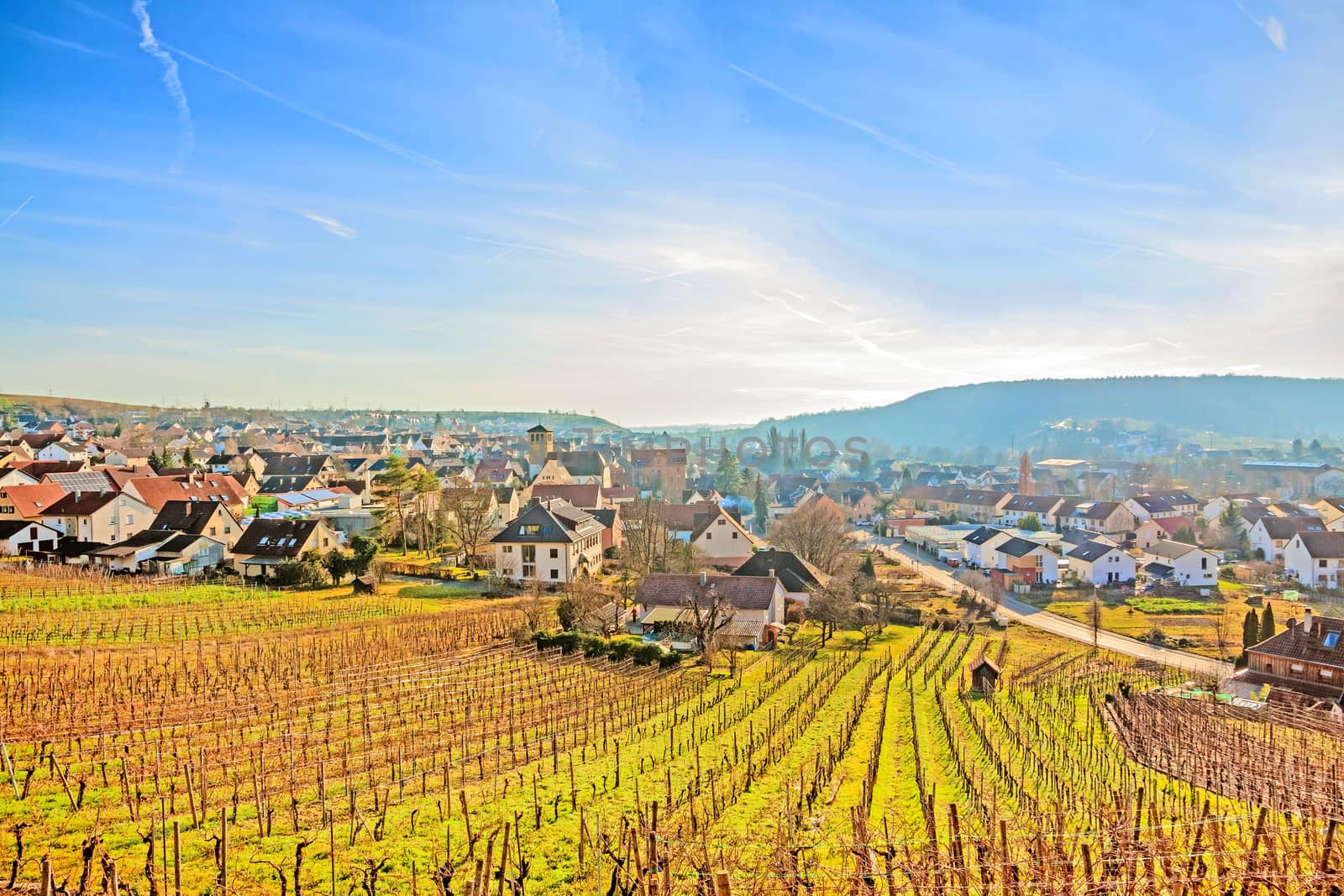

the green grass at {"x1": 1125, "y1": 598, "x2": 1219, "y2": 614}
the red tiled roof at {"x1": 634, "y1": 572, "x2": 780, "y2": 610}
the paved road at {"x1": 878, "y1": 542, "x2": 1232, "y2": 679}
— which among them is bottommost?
the paved road at {"x1": 878, "y1": 542, "x2": 1232, "y2": 679}

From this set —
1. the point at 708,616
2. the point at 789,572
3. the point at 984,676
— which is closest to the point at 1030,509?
the point at 789,572

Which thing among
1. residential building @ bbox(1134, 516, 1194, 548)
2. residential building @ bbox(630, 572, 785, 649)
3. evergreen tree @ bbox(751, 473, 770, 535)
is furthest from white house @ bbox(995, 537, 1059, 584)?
evergreen tree @ bbox(751, 473, 770, 535)

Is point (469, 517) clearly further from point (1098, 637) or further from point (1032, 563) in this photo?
point (1032, 563)

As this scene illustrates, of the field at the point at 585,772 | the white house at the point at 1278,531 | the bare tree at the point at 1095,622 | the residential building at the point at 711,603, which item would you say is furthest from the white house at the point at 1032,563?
the residential building at the point at 711,603

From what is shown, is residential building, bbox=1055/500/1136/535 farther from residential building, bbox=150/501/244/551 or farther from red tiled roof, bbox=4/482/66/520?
red tiled roof, bbox=4/482/66/520

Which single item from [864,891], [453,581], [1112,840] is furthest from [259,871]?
[453,581]

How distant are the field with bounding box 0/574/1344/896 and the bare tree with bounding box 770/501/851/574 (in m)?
14.6

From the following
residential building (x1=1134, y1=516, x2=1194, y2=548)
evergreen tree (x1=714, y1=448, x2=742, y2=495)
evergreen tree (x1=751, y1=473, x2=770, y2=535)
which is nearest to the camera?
residential building (x1=1134, y1=516, x2=1194, y2=548)

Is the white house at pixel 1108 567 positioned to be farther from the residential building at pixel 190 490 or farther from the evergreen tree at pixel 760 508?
the residential building at pixel 190 490

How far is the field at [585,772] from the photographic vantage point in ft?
24.1

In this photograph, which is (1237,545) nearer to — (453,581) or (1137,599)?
(1137,599)

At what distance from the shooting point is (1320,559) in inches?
1761

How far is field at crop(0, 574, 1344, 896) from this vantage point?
7.36 metres

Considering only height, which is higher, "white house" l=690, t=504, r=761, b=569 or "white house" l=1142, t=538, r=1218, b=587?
"white house" l=690, t=504, r=761, b=569
